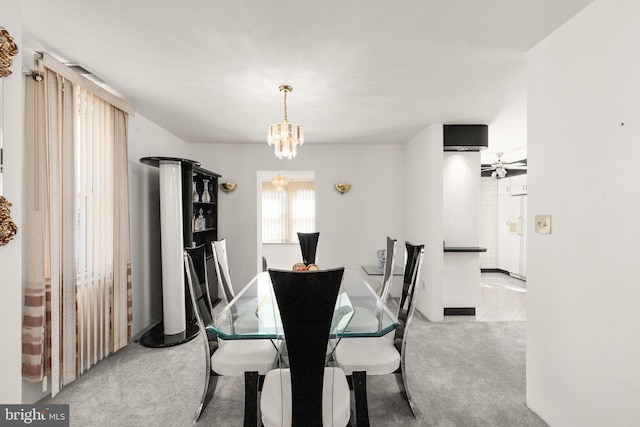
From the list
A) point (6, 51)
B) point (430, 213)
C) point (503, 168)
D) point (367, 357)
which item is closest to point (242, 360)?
point (367, 357)

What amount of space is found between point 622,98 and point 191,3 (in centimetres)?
230

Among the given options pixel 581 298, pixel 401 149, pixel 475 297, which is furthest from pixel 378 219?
pixel 581 298

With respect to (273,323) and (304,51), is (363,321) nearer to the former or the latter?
(273,323)

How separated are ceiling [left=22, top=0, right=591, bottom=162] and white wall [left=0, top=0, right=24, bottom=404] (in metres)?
0.43

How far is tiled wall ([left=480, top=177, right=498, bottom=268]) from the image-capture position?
728 cm

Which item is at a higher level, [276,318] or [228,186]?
[228,186]

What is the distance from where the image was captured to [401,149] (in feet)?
16.7

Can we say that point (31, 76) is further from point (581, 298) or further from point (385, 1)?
point (581, 298)

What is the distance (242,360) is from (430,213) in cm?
298

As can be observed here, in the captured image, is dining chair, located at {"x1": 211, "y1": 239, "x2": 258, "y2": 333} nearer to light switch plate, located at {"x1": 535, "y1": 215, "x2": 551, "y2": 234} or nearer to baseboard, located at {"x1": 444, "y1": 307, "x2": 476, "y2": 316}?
light switch plate, located at {"x1": 535, "y1": 215, "x2": 551, "y2": 234}

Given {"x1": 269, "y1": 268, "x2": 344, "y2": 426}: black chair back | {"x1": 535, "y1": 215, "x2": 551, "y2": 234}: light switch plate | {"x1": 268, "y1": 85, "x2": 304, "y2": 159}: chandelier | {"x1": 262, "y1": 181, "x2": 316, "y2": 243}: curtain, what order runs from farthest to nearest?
{"x1": 262, "y1": 181, "x2": 316, "y2": 243}: curtain
{"x1": 268, "y1": 85, "x2": 304, "y2": 159}: chandelier
{"x1": 535, "y1": 215, "x2": 551, "y2": 234}: light switch plate
{"x1": 269, "y1": 268, "x2": 344, "y2": 426}: black chair back

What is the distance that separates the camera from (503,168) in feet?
19.6

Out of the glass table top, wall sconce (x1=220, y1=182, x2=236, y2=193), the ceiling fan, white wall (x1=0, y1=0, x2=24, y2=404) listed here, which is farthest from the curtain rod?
the ceiling fan

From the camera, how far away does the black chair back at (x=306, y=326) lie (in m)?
1.21
